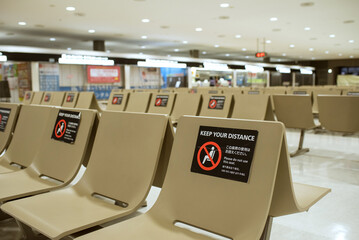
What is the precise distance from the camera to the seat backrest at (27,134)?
2.32 metres

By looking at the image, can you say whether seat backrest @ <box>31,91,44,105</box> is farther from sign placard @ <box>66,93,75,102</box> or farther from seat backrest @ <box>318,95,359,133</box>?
seat backrest @ <box>318,95,359,133</box>

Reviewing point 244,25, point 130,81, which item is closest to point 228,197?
point 244,25

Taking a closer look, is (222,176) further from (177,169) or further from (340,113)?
(340,113)

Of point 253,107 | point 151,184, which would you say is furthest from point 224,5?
point 151,184

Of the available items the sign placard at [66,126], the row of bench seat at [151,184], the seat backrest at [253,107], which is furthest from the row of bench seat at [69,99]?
the row of bench seat at [151,184]

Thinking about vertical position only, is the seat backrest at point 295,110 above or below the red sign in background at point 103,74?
below

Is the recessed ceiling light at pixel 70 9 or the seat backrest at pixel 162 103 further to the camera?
the recessed ceiling light at pixel 70 9

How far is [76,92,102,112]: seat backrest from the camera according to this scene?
6070mm

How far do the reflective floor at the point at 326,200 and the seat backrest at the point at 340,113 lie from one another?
1.25ft

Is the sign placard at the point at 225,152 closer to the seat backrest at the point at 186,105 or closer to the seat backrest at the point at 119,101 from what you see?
the seat backrest at the point at 186,105

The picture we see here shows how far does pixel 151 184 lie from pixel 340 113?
10.1 feet

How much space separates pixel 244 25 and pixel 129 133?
1033cm

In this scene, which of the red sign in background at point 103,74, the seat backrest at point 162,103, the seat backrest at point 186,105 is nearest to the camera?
the seat backrest at point 186,105

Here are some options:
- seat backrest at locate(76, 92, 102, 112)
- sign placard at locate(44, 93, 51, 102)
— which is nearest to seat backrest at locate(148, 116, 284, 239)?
seat backrest at locate(76, 92, 102, 112)
